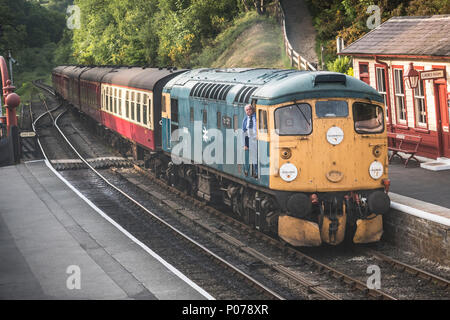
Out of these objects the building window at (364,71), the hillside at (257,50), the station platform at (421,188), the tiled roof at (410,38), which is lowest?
the station platform at (421,188)

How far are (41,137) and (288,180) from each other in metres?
24.9

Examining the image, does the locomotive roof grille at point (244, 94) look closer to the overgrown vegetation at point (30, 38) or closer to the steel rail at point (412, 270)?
the steel rail at point (412, 270)

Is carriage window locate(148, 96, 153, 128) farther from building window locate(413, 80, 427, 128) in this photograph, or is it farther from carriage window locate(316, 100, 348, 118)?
carriage window locate(316, 100, 348, 118)

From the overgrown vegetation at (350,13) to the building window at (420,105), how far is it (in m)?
7.98

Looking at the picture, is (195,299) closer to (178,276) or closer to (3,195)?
(178,276)

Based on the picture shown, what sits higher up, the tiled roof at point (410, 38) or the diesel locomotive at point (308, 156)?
the tiled roof at point (410, 38)

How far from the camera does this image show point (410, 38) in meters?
21.5

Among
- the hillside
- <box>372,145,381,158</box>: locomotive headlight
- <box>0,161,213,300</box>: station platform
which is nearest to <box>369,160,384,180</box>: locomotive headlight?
<box>372,145,381,158</box>: locomotive headlight

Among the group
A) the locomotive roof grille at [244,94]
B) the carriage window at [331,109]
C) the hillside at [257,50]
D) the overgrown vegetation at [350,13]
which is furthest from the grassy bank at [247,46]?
the carriage window at [331,109]

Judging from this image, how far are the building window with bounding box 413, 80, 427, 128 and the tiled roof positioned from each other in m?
1.14

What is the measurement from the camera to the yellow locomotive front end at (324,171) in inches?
552

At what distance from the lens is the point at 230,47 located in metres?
49.5

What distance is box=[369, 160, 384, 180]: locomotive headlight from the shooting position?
14375mm

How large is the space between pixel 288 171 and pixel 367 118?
2004 mm
